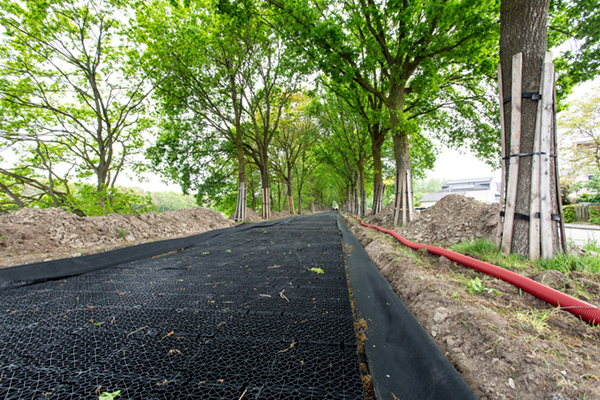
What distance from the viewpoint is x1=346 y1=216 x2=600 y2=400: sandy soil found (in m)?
0.84

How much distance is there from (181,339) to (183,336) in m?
0.03

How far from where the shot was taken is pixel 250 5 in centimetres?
497

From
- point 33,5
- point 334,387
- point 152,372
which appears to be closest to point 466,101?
point 334,387

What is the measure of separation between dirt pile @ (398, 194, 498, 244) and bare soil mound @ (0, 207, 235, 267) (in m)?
5.66

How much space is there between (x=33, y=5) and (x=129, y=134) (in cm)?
333

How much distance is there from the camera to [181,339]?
1.27 m

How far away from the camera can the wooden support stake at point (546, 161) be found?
7.35ft

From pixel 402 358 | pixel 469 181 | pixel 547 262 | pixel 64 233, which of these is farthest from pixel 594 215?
pixel 469 181

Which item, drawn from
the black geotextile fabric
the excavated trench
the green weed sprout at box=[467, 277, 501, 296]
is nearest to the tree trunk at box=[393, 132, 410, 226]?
the excavated trench

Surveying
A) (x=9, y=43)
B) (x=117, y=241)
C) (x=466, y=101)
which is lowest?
(x=117, y=241)

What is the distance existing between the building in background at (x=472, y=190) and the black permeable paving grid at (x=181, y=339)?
1574 inches

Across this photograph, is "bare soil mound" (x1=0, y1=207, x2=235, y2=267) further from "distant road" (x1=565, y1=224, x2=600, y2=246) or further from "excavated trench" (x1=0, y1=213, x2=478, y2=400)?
"distant road" (x1=565, y1=224, x2=600, y2=246)

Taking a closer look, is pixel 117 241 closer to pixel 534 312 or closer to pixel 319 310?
pixel 319 310

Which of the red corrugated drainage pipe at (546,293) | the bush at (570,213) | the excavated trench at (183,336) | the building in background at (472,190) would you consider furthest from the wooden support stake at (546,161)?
the building in background at (472,190)
